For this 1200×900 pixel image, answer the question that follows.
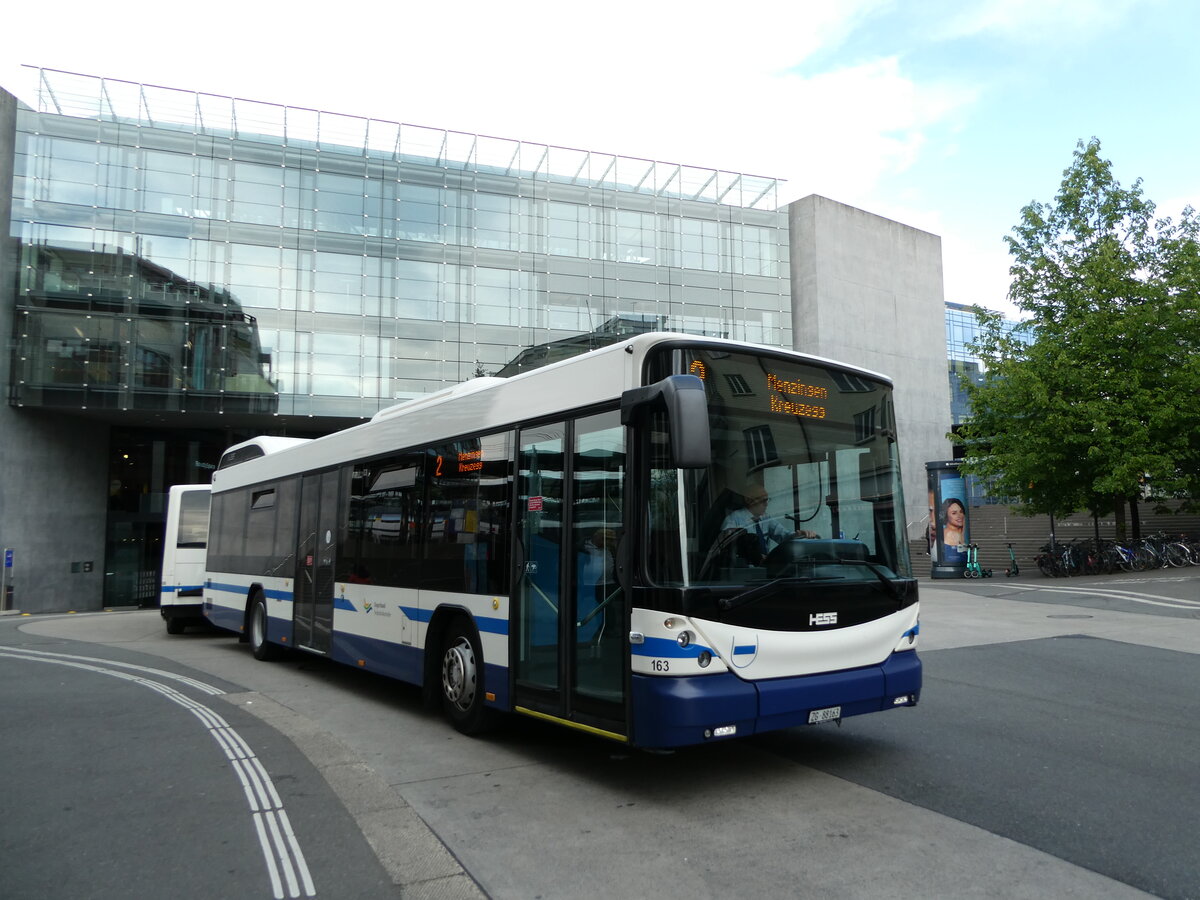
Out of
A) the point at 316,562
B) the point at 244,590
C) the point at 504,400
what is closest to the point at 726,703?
the point at 504,400

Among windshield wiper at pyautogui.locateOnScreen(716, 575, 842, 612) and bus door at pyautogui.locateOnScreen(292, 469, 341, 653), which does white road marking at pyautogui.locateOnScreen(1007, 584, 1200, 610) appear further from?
bus door at pyautogui.locateOnScreen(292, 469, 341, 653)

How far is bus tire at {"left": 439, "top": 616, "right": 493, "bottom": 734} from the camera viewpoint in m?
7.41

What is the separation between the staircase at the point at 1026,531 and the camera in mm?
31453

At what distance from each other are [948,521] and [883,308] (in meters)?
25.4

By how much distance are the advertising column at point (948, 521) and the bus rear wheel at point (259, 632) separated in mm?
21418

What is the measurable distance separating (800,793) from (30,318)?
3771 cm

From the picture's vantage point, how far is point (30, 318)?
114ft

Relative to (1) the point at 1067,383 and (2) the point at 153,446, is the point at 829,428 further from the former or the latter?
(2) the point at 153,446

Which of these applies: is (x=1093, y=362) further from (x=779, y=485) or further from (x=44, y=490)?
(x=44, y=490)

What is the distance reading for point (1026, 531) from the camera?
3419 centimetres

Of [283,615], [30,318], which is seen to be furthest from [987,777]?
[30,318]

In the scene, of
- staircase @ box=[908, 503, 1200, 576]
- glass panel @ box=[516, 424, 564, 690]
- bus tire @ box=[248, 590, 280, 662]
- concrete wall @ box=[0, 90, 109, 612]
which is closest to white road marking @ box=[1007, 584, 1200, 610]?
staircase @ box=[908, 503, 1200, 576]

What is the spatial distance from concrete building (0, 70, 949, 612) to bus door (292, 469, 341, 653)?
26890 mm

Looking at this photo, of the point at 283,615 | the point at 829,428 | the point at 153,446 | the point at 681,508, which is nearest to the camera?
the point at 681,508
